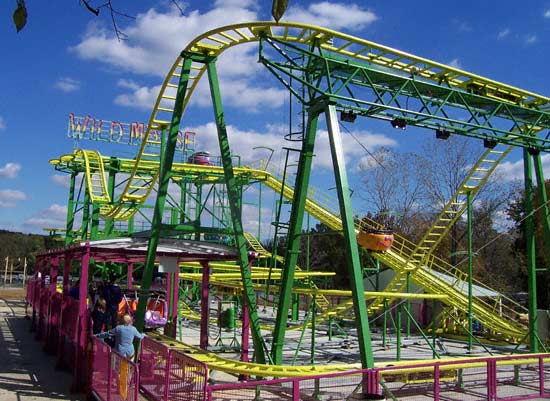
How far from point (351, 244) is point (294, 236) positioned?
182cm

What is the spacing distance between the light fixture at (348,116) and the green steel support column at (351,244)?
637 mm

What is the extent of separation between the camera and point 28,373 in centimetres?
1388

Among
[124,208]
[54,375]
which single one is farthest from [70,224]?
[54,375]

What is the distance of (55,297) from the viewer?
16.6 metres

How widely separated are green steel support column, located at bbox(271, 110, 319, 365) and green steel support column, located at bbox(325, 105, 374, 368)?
2.99 ft

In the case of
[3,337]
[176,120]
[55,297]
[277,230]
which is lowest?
[3,337]

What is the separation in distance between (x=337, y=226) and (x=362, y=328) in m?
18.1

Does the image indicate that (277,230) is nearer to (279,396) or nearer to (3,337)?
(279,396)

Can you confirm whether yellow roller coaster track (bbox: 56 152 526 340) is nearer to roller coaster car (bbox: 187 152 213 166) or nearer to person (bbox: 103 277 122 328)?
roller coaster car (bbox: 187 152 213 166)

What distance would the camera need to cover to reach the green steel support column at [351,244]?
10.1 metres

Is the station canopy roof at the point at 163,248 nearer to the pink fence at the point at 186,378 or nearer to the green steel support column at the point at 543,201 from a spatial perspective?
the pink fence at the point at 186,378

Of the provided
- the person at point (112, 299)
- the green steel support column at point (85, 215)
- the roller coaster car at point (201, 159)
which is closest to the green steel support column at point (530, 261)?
the person at point (112, 299)

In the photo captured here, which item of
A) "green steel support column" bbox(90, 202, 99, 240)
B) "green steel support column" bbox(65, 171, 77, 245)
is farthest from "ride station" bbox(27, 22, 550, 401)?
"green steel support column" bbox(65, 171, 77, 245)

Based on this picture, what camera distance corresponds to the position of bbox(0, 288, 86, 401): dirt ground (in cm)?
1156
